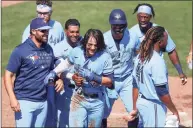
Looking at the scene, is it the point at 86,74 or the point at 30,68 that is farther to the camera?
the point at 86,74

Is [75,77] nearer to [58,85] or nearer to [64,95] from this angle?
[58,85]

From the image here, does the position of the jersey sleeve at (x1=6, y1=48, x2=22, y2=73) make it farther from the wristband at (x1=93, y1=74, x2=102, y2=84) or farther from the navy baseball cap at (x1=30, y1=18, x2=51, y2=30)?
the wristband at (x1=93, y1=74, x2=102, y2=84)

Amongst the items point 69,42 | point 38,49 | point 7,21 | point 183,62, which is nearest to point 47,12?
point 69,42

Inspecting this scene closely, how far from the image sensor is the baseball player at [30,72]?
588 centimetres

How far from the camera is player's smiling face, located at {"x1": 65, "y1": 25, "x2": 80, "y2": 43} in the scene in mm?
6551

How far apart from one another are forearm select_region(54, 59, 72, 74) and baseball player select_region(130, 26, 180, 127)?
93 centimetres

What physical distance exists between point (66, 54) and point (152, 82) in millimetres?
1341

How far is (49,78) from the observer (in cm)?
599

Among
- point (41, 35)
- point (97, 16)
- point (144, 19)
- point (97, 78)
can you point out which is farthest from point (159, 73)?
point (97, 16)

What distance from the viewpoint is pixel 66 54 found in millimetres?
6570

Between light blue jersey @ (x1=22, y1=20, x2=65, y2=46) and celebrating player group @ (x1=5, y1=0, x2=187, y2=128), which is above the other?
light blue jersey @ (x1=22, y1=20, x2=65, y2=46)

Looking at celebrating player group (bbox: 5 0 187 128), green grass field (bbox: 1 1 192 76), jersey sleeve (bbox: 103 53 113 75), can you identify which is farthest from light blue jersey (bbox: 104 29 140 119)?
green grass field (bbox: 1 1 192 76)

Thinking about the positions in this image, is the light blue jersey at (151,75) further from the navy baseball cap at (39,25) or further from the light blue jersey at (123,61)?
the light blue jersey at (123,61)

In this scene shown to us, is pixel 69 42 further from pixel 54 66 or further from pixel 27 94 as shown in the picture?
pixel 27 94
